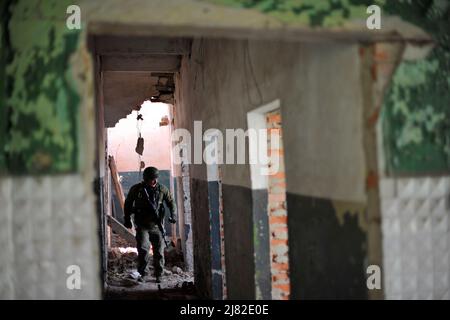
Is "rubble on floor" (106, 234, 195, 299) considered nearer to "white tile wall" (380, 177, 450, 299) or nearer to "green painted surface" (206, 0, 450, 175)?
"white tile wall" (380, 177, 450, 299)

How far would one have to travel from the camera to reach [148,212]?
273 inches

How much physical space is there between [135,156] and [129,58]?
23.9 feet

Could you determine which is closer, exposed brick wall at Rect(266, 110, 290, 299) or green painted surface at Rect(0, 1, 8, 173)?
green painted surface at Rect(0, 1, 8, 173)

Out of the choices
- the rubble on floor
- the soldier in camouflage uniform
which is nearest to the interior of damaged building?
the rubble on floor

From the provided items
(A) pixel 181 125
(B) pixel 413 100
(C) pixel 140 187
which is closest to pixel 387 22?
(B) pixel 413 100

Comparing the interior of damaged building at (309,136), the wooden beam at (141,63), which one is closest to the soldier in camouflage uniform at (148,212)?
the wooden beam at (141,63)

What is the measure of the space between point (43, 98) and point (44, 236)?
1.99ft

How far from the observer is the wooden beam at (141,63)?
7.14m

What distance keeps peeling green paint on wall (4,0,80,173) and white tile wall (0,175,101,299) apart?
84mm

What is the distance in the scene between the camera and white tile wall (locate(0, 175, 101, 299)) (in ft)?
6.20

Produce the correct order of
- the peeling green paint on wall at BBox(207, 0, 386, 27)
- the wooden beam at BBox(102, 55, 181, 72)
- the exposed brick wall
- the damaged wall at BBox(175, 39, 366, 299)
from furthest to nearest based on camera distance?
the wooden beam at BBox(102, 55, 181, 72) < the exposed brick wall < the damaged wall at BBox(175, 39, 366, 299) < the peeling green paint on wall at BBox(207, 0, 386, 27)

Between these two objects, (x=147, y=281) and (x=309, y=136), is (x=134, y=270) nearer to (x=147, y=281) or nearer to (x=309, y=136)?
(x=147, y=281)

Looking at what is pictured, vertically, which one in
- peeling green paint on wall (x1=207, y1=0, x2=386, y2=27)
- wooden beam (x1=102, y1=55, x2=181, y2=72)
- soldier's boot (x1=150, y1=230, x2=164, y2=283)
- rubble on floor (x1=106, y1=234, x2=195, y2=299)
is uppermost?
wooden beam (x1=102, y1=55, x2=181, y2=72)
